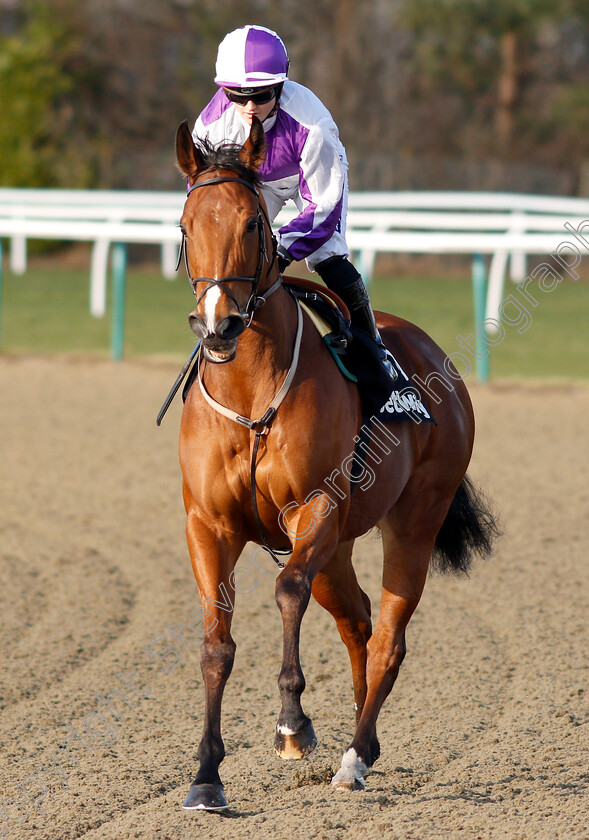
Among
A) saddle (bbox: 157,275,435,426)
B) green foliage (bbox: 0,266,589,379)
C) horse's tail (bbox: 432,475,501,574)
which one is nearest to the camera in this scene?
saddle (bbox: 157,275,435,426)

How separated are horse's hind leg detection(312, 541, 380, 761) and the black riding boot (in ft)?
2.39

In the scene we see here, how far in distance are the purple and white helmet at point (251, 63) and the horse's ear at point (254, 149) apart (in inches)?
6.9

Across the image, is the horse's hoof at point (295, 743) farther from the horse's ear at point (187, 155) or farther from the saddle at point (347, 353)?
the horse's ear at point (187, 155)

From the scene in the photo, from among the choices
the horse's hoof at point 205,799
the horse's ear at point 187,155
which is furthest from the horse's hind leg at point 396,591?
the horse's ear at point 187,155

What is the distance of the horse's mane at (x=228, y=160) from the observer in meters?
3.22

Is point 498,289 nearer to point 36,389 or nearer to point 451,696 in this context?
point 36,389

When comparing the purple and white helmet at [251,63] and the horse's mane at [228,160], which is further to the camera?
the purple and white helmet at [251,63]

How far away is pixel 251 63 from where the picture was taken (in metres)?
3.38

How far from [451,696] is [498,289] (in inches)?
288

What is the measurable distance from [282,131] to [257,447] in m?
1.01

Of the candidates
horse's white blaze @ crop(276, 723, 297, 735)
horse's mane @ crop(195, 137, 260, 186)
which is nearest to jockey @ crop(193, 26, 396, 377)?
horse's mane @ crop(195, 137, 260, 186)

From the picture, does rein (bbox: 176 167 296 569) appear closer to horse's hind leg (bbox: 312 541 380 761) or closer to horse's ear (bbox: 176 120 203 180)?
horse's ear (bbox: 176 120 203 180)

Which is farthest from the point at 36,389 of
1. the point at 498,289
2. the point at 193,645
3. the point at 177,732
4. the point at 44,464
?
the point at 177,732

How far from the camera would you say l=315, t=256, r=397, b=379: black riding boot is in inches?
150
